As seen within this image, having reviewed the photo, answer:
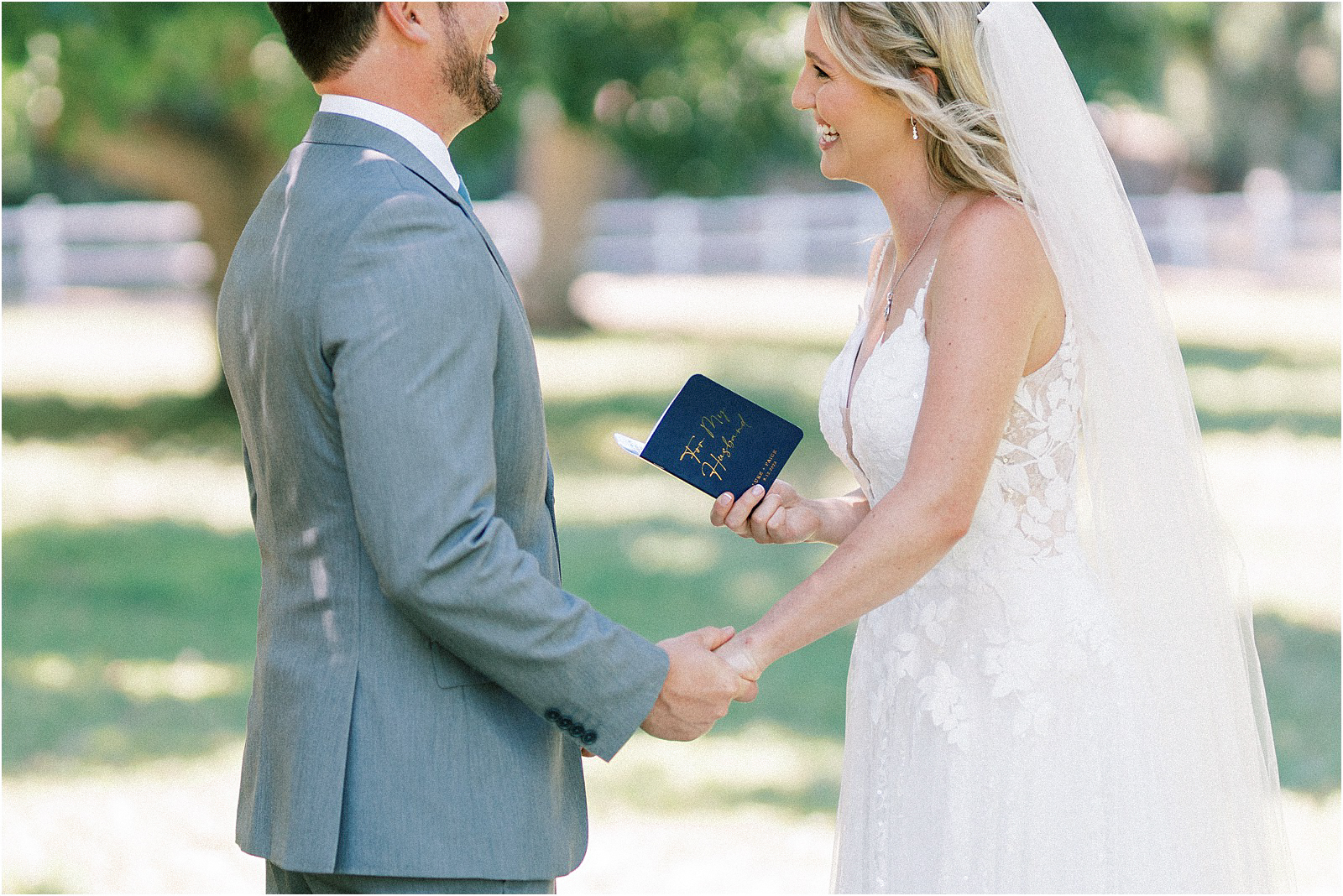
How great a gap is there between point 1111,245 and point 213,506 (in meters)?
9.92

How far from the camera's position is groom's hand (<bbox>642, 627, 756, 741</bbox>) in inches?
105

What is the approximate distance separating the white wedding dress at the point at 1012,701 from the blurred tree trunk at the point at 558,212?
22.9 metres

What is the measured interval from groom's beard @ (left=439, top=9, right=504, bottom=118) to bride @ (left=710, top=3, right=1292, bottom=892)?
77 cm

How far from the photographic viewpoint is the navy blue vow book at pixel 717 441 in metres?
3.04

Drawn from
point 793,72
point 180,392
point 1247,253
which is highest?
point 1247,253

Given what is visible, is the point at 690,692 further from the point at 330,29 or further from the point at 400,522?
the point at 330,29

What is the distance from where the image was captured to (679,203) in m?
39.9

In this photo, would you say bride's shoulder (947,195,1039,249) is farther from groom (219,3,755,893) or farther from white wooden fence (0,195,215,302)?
white wooden fence (0,195,215,302)

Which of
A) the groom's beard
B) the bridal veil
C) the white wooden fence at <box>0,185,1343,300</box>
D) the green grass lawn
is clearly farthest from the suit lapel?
the white wooden fence at <box>0,185,1343,300</box>

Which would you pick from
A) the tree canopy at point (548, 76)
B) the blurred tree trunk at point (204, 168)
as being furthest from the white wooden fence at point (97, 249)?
the tree canopy at point (548, 76)

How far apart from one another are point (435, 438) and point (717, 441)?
975 millimetres

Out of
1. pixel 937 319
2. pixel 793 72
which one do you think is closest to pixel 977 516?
pixel 937 319

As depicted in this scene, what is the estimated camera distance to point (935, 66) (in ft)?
9.73

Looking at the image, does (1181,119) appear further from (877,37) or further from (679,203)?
(877,37)
